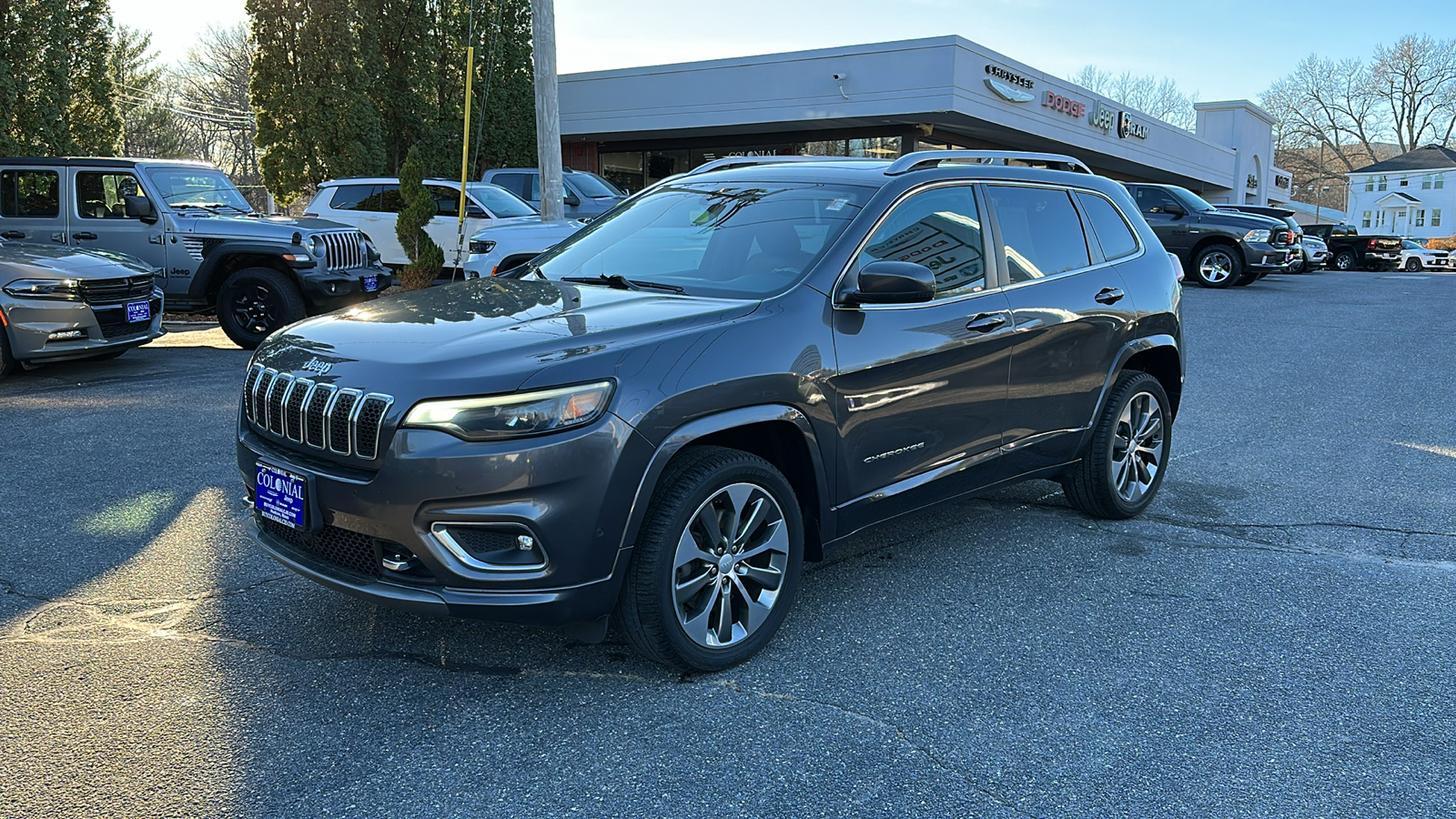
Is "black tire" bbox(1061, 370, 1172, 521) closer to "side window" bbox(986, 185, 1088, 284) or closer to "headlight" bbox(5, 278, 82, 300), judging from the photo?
"side window" bbox(986, 185, 1088, 284)

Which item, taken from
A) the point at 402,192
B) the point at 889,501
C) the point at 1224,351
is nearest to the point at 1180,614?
the point at 889,501

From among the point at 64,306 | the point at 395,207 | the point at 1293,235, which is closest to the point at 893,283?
the point at 64,306

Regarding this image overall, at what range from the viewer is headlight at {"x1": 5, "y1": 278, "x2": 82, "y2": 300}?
28.6 feet

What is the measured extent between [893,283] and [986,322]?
81 centimetres

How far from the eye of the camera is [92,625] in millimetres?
4004

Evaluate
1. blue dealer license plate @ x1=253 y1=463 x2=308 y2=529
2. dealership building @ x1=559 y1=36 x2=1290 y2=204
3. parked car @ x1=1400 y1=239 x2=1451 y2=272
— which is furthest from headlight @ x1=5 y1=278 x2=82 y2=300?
parked car @ x1=1400 y1=239 x2=1451 y2=272

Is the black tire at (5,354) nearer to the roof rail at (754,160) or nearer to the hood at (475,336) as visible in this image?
the hood at (475,336)

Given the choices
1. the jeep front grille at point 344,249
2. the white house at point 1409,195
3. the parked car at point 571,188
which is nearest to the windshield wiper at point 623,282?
the jeep front grille at point 344,249

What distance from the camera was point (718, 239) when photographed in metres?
4.44

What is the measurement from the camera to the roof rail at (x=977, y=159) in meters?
4.55

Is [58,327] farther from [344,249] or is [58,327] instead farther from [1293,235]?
[1293,235]

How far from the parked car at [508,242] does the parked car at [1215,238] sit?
1102 cm

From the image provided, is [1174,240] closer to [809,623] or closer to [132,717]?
[809,623]

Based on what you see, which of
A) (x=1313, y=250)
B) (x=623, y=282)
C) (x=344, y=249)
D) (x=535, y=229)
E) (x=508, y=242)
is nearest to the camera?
(x=623, y=282)
